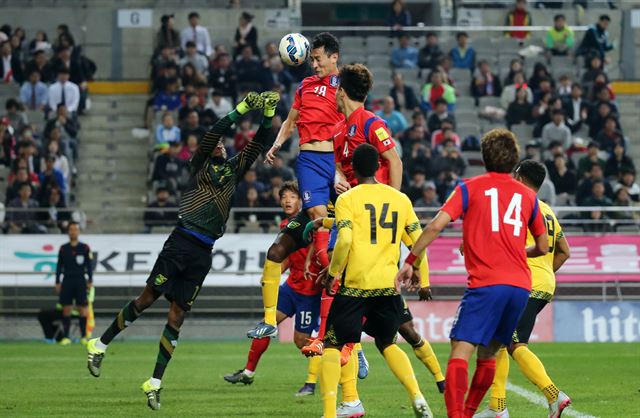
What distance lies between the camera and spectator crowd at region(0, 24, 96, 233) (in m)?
26.0

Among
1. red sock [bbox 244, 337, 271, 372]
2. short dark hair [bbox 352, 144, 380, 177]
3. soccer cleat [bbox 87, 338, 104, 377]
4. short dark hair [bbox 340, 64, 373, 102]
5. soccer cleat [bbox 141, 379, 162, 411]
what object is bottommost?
red sock [bbox 244, 337, 271, 372]

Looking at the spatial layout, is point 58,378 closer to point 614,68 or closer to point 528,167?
point 528,167

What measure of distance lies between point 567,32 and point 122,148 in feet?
37.7

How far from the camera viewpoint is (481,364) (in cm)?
948

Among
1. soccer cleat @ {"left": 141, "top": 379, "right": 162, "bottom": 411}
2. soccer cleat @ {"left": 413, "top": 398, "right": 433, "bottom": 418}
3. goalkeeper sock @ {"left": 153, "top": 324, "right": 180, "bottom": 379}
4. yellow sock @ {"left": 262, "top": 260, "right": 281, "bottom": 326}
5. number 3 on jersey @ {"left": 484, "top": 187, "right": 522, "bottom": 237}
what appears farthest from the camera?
yellow sock @ {"left": 262, "top": 260, "right": 281, "bottom": 326}

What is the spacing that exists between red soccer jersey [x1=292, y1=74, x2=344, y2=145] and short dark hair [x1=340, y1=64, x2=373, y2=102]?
1.37 meters

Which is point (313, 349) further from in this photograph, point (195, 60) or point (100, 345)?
point (195, 60)

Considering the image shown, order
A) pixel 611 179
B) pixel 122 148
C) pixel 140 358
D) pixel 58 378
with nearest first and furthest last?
1. pixel 58 378
2. pixel 140 358
3. pixel 611 179
4. pixel 122 148

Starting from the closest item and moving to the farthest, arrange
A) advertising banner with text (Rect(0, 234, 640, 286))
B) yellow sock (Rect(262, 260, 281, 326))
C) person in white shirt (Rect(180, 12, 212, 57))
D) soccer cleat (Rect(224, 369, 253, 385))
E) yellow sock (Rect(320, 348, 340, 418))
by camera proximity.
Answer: yellow sock (Rect(320, 348, 340, 418)) → yellow sock (Rect(262, 260, 281, 326)) → soccer cleat (Rect(224, 369, 253, 385)) → advertising banner with text (Rect(0, 234, 640, 286)) → person in white shirt (Rect(180, 12, 212, 57))

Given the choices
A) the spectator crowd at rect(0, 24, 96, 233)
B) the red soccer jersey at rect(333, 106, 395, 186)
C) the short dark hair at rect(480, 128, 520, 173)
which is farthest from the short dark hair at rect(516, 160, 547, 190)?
the spectator crowd at rect(0, 24, 96, 233)

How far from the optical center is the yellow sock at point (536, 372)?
419 inches

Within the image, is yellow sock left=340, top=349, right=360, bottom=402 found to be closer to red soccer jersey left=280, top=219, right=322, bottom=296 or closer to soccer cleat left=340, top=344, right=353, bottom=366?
soccer cleat left=340, top=344, right=353, bottom=366

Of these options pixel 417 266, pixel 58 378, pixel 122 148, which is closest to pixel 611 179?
pixel 122 148

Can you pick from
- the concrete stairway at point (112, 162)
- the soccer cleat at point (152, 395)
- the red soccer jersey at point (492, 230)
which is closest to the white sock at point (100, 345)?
the soccer cleat at point (152, 395)
